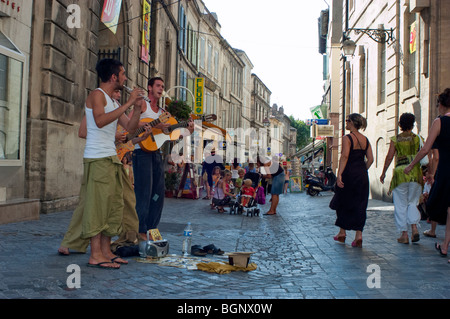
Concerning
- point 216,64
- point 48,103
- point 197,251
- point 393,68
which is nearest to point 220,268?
point 197,251

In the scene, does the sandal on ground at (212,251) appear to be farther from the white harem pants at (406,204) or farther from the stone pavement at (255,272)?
the white harem pants at (406,204)

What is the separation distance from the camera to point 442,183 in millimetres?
6098

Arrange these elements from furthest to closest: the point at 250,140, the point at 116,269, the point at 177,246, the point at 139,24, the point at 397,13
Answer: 1. the point at 250,140
2. the point at 139,24
3. the point at 397,13
4. the point at 177,246
5. the point at 116,269

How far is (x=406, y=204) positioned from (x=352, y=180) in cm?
82

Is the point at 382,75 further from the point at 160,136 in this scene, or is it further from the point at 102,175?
the point at 102,175

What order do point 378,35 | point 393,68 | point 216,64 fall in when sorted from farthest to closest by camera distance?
1. point 216,64
2. point 378,35
3. point 393,68

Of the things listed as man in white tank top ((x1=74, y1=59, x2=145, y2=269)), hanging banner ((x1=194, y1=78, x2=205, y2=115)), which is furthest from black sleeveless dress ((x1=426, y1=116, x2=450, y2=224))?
hanging banner ((x1=194, y1=78, x2=205, y2=115))

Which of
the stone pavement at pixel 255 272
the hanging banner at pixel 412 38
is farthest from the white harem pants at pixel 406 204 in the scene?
the hanging banner at pixel 412 38

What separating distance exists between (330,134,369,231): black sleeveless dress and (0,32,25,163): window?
17.1 ft

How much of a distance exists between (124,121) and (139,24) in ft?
42.2

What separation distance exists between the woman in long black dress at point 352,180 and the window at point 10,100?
5.18 metres
